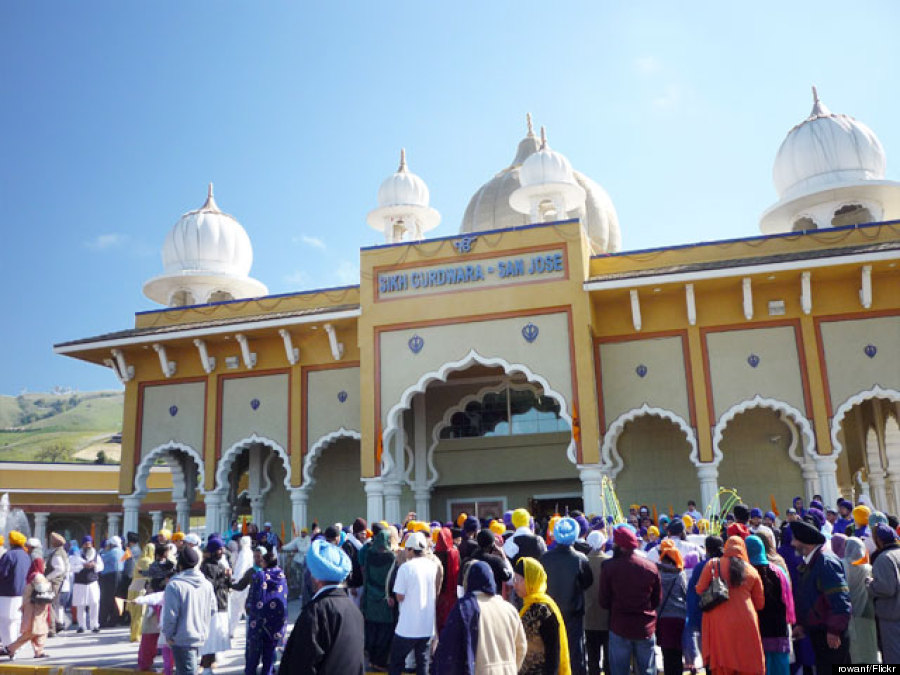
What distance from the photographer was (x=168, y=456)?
19.1 meters

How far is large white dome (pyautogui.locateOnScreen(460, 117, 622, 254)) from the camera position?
22703 millimetres

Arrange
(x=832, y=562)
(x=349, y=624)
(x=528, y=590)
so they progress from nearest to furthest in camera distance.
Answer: (x=349, y=624)
(x=528, y=590)
(x=832, y=562)

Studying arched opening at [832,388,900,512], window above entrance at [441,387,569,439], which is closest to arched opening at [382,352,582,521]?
window above entrance at [441,387,569,439]

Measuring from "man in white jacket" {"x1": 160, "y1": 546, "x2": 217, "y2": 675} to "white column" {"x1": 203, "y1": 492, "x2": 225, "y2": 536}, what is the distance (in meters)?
12.1

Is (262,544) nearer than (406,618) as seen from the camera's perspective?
No

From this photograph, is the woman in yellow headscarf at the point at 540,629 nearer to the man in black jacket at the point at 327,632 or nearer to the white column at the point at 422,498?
the man in black jacket at the point at 327,632

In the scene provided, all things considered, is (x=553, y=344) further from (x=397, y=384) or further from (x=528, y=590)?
(x=528, y=590)

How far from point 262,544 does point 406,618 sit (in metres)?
3.03

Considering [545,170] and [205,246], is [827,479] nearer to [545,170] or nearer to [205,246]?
[545,170]

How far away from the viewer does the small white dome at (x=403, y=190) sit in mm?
19047

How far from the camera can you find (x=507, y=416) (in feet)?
59.8

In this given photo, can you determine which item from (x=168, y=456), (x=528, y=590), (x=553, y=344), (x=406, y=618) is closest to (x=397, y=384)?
(x=553, y=344)

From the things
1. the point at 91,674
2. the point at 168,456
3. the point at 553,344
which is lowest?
the point at 91,674

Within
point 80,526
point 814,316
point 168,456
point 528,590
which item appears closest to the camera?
point 528,590
